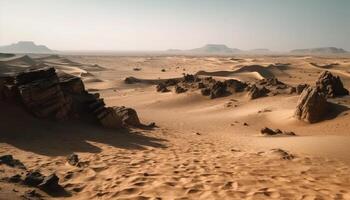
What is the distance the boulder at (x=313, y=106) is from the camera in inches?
561

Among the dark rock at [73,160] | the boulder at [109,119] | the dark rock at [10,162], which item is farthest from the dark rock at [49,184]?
the boulder at [109,119]

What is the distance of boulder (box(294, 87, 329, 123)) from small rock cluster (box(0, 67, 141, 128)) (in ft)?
24.0

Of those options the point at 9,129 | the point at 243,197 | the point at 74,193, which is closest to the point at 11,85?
the point at 9,129

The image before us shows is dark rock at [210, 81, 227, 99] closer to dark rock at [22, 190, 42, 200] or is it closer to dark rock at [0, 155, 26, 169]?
dark rock at [0, 155, 26, 169]

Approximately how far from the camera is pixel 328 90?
1747 cm

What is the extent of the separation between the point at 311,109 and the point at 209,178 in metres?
9.39

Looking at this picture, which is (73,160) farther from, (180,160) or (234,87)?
(234,87)

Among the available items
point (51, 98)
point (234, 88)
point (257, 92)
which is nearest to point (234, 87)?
point (234, 88)

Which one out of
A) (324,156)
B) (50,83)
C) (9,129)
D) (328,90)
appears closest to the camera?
(324,156)

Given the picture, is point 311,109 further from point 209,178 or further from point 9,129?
point 9,129

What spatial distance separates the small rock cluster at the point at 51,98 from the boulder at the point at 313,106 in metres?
7.31

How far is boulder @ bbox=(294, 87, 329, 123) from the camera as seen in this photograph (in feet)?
46.8

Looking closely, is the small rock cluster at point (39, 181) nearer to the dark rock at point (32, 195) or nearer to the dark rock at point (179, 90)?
the dark rock at point (32, 195)

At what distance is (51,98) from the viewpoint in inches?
434
